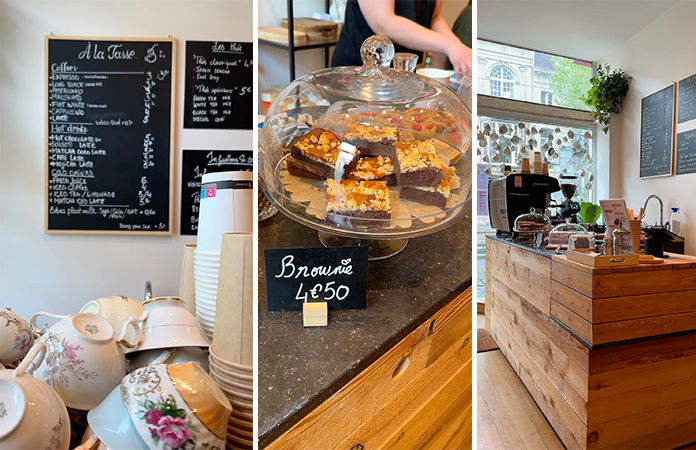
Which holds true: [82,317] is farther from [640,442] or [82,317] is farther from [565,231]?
[640,442]

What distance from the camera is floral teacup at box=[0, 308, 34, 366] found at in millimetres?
740

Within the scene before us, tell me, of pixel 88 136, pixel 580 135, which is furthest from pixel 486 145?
pixel 88 136

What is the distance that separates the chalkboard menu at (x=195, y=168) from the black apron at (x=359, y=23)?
4.18 ft

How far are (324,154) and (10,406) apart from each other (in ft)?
1.83

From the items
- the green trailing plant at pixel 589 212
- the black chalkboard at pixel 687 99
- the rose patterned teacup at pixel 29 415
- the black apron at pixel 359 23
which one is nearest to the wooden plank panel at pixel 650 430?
the green trailing plant at pixel 589 212

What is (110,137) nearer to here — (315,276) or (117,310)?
(117,310)

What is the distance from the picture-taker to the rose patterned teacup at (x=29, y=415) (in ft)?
1.62

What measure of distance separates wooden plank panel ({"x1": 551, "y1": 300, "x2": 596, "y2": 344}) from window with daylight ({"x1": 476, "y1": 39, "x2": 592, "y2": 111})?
0.49 metres

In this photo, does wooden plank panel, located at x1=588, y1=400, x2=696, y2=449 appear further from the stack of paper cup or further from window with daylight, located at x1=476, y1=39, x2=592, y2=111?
the stack of paper cup

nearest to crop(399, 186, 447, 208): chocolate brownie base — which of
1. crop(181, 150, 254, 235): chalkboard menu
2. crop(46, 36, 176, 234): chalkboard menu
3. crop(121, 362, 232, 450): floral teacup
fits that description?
crop(121, 362, 232, 450): floral teacup

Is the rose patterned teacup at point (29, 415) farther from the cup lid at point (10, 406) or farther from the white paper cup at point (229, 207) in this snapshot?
the white paper cup at point (229, 207)

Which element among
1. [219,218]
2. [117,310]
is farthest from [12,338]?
[219,218]

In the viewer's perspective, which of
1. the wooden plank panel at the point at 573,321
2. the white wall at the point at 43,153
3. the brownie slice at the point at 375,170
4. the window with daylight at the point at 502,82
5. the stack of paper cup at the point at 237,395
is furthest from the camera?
the white wall at the point at 43,153

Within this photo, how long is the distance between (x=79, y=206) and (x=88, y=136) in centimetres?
33
